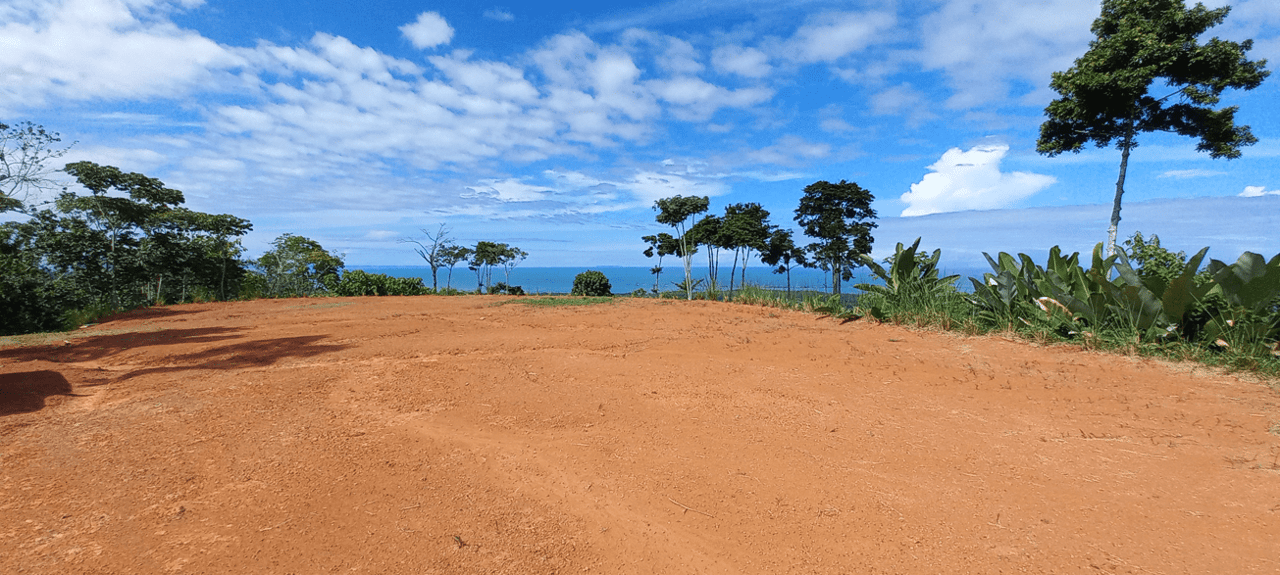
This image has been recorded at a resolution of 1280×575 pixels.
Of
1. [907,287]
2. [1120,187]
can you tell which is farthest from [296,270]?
[1120,187]

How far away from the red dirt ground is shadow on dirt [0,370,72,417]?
28 millimetres

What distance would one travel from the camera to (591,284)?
18500mm

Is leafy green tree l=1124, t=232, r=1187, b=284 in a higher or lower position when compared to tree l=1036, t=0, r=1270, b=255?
lower

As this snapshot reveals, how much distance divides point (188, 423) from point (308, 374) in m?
1.22

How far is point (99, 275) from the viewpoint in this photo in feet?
41.3

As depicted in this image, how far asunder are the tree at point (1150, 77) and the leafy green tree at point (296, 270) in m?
23.0

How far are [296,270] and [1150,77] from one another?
84.5 ft

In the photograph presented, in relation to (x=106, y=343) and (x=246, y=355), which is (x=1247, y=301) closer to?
(x=246, y=355)

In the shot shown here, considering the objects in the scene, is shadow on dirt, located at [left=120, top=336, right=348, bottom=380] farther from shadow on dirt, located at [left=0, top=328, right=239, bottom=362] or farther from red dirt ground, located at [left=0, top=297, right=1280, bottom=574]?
shadow on dirt, located at [left=0, top=328, right=239, bottom=362]

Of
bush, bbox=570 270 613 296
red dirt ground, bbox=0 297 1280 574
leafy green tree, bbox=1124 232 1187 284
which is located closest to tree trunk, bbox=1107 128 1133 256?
leafy green tree, bbox=1124 232 1187 284

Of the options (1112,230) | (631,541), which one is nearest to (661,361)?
(631,541)

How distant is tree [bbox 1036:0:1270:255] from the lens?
883 centimetres

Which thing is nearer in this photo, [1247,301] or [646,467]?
[646,467]

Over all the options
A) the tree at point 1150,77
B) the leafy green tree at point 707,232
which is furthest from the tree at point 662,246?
the tree at point 1150,77
